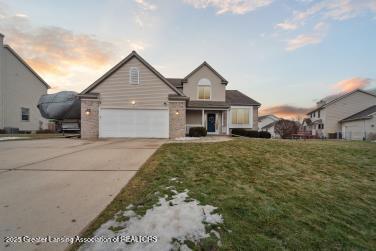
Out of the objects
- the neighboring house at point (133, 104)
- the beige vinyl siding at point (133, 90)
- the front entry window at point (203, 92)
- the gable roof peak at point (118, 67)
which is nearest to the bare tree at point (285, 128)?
the front entry window at point (203, 92)

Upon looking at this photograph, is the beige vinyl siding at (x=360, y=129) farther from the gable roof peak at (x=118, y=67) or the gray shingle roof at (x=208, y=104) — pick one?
the gable roof peak at (x=118, y=67)

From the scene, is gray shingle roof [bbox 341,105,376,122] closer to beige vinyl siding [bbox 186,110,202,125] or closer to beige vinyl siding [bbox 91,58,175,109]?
beige vinyl siding [bbox 186,110,202,125]

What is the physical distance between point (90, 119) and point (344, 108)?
34.6 meters

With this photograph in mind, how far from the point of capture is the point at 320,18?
14.1 metres

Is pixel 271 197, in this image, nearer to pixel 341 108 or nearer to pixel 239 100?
pixel 239 100

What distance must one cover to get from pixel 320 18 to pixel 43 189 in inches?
725

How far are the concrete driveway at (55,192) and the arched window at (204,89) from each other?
48.9 feet

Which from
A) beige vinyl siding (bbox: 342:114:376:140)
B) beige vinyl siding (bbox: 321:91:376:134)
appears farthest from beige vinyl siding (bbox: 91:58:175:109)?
beige vinyl siding (bbox: 321:91:376:134)

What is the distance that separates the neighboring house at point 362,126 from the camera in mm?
25125

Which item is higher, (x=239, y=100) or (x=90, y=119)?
(x=239, y=100)

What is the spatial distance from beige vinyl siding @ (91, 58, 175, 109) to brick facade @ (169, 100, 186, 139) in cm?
63

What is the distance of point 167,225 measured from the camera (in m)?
2.94

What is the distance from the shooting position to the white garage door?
592 inches

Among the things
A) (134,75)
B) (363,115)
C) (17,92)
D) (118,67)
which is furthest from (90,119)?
(363,115)
